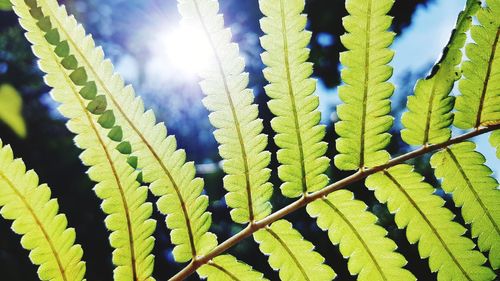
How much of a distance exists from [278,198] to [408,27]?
3.35 metres

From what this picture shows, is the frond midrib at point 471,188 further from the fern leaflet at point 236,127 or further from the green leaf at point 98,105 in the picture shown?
the green leaf at point 98,105

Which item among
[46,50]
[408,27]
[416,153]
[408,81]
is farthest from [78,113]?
A: [408,81]

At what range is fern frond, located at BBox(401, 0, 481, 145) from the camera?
106cm

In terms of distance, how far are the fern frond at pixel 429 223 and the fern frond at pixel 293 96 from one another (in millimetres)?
161

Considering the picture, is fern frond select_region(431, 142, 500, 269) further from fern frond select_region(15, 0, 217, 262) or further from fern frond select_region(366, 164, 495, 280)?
fern frond select_region(15, 0, 217, 262)

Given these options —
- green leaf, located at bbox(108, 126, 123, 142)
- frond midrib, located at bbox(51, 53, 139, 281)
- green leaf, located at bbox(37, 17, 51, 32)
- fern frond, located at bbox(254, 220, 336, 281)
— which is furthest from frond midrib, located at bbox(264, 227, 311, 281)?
green leaf, located at bbox(37, 17, 51, 32)

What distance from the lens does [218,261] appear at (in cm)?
116

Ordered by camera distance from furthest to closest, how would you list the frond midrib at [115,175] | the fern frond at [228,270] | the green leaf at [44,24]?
the fern frond at [228,270] < the frond midrib at [115,175] < the green leaf at [44,24]

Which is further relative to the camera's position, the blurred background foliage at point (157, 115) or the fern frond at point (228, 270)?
the blurred background foliage at point (157, 115)

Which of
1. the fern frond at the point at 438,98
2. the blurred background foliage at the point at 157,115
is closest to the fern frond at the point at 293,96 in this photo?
the fern frond at the point at 438,98

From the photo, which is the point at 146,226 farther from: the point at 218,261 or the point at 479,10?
the point at 479,10

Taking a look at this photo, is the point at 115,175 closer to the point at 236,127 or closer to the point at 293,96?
the point at 236,127

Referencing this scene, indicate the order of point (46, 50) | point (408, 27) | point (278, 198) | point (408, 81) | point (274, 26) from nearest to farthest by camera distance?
point (46, 50), point (274, 26), point (278, 198), point (408, 27), point (408, 81)

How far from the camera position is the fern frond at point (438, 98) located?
1060mm
